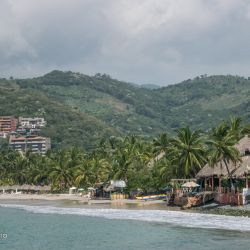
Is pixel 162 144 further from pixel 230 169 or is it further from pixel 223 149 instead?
pixel 223 149

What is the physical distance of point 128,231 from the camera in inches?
1726

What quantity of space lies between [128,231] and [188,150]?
85.1 feet

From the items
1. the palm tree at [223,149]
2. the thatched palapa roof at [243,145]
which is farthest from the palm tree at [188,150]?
the palm tree at [223,149]

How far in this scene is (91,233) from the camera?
43.7m

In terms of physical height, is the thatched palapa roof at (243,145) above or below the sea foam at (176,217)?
above

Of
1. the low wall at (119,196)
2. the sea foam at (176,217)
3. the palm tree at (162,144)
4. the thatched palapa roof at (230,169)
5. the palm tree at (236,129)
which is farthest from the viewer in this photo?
the low wall at (119,196)

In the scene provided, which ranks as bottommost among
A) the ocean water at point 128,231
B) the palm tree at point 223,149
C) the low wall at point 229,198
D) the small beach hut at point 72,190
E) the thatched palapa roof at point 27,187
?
the ocean water at point 128,231

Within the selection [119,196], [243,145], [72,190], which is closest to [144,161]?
[119,196]

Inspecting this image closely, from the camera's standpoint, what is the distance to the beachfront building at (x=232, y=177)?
5623cm

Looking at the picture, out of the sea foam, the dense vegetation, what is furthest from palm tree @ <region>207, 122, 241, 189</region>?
the sea foam

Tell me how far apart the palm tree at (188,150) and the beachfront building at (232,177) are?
6.74ft

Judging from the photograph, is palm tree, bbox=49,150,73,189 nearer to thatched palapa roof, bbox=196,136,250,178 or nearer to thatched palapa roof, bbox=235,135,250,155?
thatched palapa roof, bbox=196,136,250,178

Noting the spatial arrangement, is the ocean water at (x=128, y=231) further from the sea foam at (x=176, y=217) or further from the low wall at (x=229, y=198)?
the low wall at (x=229, y=198)

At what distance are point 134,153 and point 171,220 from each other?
130 feet
